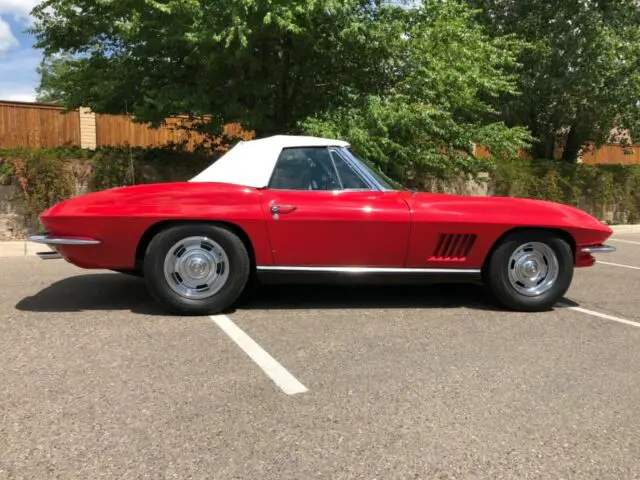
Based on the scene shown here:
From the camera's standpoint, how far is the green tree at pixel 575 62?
14547mm

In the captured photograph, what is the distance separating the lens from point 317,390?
11.0 feet

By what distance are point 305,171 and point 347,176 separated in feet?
1.20

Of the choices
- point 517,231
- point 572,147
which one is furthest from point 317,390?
point 572,147

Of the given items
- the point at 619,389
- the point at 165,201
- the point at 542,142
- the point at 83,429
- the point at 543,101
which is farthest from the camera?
the point at 542,142

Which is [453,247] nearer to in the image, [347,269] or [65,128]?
[347,269]

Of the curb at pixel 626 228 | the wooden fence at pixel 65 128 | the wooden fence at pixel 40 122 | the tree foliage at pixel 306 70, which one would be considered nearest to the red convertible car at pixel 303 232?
the tree foliage at pixel 306 70

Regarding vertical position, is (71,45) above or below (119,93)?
above

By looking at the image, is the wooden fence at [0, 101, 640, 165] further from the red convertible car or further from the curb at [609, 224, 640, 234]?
the red convertible car

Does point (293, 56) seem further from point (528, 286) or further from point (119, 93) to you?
point (528, 286)

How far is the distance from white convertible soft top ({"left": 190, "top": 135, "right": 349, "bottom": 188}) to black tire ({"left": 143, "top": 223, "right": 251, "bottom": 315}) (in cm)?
54

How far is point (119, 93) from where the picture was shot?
11.5m

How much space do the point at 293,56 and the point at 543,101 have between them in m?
8.61

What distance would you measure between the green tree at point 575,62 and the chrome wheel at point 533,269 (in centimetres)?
1060

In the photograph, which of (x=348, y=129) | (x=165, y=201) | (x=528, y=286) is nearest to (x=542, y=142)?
(x=348, y=129)
